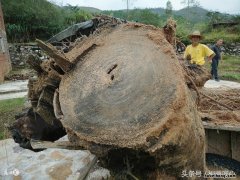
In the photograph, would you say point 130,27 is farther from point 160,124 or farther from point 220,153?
point 220,153

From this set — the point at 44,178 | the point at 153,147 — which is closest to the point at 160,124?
the point at 153,147

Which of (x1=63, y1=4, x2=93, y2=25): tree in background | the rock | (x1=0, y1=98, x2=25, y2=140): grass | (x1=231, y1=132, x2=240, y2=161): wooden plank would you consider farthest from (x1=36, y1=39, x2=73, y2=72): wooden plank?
(x1=63, y1=4, x2=93, y2=25): tree in background

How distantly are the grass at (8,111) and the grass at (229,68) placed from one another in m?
6.89

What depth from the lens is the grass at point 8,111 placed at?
6.06 m

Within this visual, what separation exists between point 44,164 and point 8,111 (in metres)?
3.42

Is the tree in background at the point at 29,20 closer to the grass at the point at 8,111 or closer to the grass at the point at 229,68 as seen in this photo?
the grass at the point at 229,68

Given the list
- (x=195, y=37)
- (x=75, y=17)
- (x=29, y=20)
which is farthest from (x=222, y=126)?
(x=75, y=17)

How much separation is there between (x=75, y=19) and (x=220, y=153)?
18683mm

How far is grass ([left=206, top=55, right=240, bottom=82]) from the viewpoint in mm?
11812

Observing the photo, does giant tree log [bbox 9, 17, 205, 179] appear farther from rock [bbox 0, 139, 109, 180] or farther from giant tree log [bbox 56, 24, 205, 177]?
rock [bbox 0, 139, 109, 180]

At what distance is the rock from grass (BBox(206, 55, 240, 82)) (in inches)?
314

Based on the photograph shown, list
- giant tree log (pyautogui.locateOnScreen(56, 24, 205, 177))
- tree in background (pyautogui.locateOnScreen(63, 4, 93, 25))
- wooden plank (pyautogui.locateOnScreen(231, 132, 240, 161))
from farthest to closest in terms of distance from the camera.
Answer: tree in background (pyautogui.locateOnScreen(63, 4, 93, 25))
wooden plank (pyautogui.locateOnScreen(231, 132, 240, 161))
giant tree log (pyautogui.locateOnScreen(56, 24, 205, 177))

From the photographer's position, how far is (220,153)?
11.8ft

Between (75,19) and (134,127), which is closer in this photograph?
(134,127)
